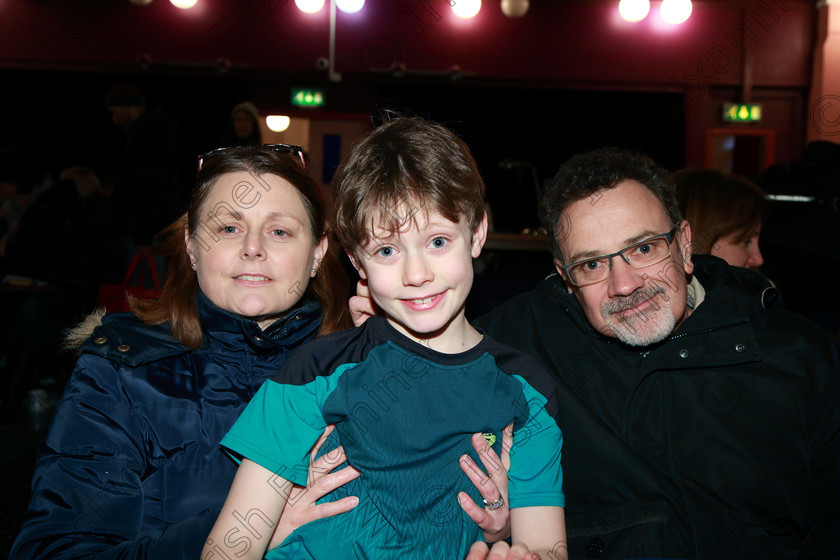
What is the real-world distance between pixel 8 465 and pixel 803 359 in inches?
151

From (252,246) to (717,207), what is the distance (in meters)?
1.90

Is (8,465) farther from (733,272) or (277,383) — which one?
(733,272)

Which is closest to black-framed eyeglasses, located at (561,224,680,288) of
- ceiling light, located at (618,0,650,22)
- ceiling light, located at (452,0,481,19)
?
ceiling light, located at (452,0,481,19)

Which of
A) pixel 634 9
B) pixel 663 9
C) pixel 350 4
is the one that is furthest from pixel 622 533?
pixel 663 9

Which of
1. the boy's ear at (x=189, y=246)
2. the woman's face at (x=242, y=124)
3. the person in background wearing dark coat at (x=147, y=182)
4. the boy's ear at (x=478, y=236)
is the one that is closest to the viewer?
the boy's ear at (x=478, y=236)

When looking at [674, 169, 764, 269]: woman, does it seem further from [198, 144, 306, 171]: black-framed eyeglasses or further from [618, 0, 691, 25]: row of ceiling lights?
[618, 0, 691, 25]: row of ceiling lights

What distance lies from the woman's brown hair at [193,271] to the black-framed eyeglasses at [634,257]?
72 centimetres

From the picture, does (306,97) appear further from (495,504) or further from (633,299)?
(495,504)

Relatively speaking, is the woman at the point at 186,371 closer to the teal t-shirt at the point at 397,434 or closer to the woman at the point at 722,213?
the teal t-shirt at the point at 397,434

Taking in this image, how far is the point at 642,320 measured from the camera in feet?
5.85

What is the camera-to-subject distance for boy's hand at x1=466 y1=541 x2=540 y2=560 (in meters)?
1.29

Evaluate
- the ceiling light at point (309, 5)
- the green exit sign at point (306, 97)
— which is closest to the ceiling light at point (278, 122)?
the green exit sign at point (306, 97)

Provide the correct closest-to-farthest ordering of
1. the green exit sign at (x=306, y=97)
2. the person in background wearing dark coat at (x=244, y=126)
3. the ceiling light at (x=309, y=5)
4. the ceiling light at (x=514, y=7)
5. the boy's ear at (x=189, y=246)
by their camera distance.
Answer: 1. the boy's ear at (x=189, y=246)
2. the person in background wearing dark coat at (x=244, y=126)
3. the ceiling light at (x=309, y=5)
4. the ceiling light at (x=514, y=7)
5. the green exit sign at (x=306, y=97)

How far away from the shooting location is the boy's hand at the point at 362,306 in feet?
5.69
